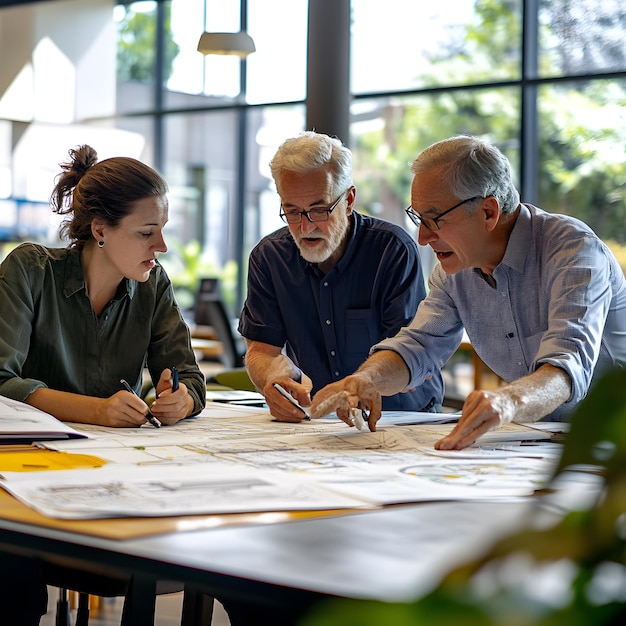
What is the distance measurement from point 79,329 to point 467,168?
1.05 m

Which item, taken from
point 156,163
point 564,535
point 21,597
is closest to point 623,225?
point 156,163

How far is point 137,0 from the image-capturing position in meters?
10.6

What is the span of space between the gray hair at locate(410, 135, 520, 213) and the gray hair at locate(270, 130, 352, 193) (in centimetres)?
48

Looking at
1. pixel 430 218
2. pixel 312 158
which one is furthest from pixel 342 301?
pixel 430 218

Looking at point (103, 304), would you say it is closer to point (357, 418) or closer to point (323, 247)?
point (323, 247)

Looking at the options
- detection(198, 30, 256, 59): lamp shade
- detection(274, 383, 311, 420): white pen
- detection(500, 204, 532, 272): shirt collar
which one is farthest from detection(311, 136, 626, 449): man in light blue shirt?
detection(198, 30, 256, 59): lamp shade

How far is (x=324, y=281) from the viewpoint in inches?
115

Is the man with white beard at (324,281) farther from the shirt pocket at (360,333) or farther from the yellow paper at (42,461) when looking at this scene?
the yellow paper at (42,461)

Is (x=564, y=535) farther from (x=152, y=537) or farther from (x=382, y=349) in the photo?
(x=382, y=349)

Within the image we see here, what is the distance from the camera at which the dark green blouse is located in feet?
7.64

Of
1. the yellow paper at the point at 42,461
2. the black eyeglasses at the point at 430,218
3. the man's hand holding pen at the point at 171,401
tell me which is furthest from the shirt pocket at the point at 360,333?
the yellow paper at the point at 42,461

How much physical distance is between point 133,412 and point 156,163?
870 centimetres

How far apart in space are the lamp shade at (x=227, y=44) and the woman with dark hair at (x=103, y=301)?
4629 millimetres

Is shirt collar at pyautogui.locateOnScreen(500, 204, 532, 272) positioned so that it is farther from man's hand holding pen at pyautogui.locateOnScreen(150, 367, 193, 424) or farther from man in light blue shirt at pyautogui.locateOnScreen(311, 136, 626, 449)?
man's hand holding pen at pyautogui.locateOnScreen(150, 367, 193, 424)
